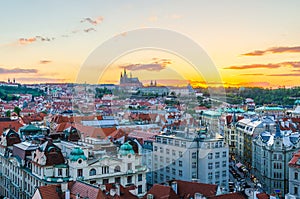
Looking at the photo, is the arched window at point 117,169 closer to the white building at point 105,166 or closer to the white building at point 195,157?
the white building at point 105,166

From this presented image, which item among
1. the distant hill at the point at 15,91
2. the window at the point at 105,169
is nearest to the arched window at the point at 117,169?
the window at the point at 105,169

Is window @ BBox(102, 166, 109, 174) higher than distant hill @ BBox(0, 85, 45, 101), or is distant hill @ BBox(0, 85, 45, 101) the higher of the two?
distant hill @ BBox(0, 85, 45, 101)

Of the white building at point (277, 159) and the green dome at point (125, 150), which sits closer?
the green dome at point (125, 150)

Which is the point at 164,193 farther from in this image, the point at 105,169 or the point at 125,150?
the point at 125,150

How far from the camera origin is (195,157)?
2981 cm

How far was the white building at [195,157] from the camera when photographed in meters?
29.7

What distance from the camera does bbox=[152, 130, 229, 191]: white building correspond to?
29.7 metres

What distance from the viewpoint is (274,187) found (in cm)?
3322

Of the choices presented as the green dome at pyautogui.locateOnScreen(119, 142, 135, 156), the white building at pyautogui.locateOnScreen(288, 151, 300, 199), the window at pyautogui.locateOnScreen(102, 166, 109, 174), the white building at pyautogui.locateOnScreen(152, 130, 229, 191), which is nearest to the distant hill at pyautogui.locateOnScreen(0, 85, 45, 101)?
the white building at pyautogui.locateOnScreen(152, 130, 229, 191)

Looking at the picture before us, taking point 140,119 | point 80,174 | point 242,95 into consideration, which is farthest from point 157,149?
point 242,95

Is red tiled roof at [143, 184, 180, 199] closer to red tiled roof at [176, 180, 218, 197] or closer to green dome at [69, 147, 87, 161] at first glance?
red tiled roof at [176, 180, 218, 197]

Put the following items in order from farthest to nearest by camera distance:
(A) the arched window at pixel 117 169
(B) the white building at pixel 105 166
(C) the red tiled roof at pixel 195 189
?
(A) the arched window at pixel 117 169 < (B) the white building at pixel 105 166 < (C) the red tiled roof at pixel 195 189

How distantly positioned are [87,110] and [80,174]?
41107 millimetres

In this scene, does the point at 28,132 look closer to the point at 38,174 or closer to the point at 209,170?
the point at 38,174
